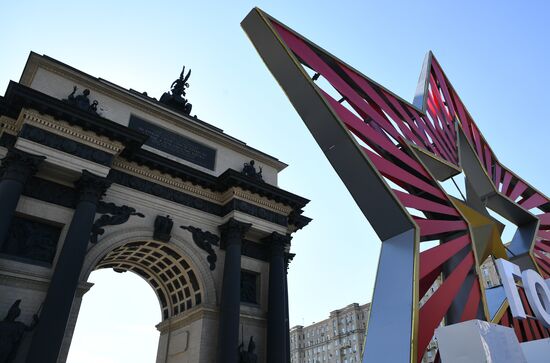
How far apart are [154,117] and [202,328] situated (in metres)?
12.1

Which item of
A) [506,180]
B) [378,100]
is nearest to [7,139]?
[378,100]

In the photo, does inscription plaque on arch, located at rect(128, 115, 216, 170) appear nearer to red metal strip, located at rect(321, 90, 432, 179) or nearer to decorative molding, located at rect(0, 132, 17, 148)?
decorative molding, located at rect(0, 132, 17, 148)

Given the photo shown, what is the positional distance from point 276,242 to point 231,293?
4532 millimetres

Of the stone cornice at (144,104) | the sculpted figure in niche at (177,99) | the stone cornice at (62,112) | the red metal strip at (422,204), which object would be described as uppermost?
the sculpted figure in niche at (177,99)

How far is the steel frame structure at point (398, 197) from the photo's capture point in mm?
8109

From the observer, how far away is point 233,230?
22453mm

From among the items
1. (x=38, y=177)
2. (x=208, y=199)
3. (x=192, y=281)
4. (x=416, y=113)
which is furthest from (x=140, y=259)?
(x=416, y=113)

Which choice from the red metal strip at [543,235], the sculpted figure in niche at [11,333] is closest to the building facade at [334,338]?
the red metal strip at [543,235]

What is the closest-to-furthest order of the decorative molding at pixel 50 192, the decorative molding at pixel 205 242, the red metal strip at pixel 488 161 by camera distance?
the red metal strip at pixel 488 161 < the decorative molding at pixel 50 192 < the decorative molding at pixel 205 242

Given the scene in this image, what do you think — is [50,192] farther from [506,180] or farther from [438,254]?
[506,180]

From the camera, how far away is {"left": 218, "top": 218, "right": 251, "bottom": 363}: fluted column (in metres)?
19.2

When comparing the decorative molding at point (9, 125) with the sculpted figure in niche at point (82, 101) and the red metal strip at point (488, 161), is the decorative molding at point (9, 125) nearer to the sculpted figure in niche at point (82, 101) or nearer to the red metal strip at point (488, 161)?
the sculpted figure in niche at point (82, 101)

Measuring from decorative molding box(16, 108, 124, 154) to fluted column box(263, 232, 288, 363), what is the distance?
32.7ft

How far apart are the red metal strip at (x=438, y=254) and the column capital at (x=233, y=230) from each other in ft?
46.1
